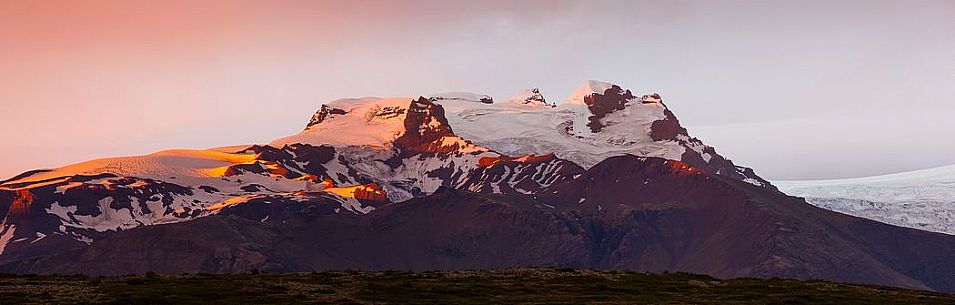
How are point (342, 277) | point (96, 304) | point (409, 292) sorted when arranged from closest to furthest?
point (96, 304) < point (409, 292) < point (342, 277)

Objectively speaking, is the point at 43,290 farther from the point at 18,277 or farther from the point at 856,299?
the point at 856,299

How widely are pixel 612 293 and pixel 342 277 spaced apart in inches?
784

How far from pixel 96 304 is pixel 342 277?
2401 centimetres

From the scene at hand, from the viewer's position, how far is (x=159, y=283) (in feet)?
307

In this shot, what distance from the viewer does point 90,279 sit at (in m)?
96.1

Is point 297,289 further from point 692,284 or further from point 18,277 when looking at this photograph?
point 692,284

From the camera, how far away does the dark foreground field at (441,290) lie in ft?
283

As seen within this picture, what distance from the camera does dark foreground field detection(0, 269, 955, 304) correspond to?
8612 centimetres

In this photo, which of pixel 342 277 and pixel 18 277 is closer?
pixel 18 277

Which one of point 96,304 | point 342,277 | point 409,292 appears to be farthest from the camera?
point 342,277

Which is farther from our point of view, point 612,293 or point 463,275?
point 463,275

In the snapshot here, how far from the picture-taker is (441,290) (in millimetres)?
94188

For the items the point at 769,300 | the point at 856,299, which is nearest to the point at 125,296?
the point at 769,300

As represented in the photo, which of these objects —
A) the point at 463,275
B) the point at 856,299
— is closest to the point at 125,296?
the point at 463,275
